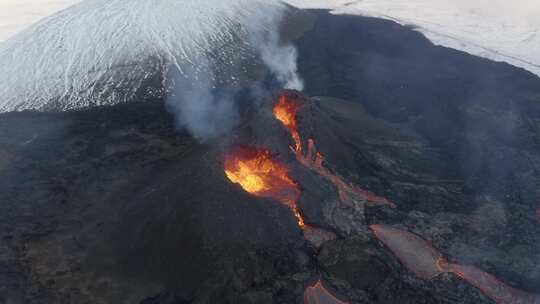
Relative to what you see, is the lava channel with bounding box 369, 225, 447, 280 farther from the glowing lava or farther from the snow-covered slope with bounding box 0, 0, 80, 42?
the snow-covered slope with bounding box 0, 0, 80, 42

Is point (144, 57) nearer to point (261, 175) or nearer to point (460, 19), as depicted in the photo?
point (261, 175)

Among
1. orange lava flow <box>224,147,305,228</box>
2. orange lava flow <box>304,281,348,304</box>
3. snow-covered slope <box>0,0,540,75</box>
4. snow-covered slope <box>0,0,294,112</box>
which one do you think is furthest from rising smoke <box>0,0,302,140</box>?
snow-covered slope <box>0,0,540,75</box>

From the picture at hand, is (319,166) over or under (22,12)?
over

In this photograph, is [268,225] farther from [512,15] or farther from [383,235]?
[512,15]

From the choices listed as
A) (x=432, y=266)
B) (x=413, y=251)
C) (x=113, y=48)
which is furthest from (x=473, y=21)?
(x=432, y=266)

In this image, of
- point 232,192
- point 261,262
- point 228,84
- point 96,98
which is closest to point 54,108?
point 96,98

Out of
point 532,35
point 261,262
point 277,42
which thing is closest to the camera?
point 261,262
